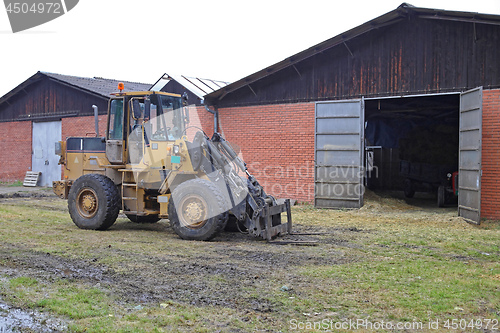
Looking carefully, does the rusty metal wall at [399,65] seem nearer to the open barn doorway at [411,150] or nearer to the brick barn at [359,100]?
the brick barn at [359,100]

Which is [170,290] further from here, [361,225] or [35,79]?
[35,79]

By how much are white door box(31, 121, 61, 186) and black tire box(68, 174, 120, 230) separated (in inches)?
548

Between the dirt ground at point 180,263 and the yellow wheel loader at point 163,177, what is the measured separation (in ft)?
1.39

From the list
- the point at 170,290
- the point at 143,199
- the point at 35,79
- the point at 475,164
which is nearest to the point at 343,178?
the point at 475,164

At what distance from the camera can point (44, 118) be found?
24.8 m

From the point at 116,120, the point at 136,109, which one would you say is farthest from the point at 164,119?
the point at 116,120

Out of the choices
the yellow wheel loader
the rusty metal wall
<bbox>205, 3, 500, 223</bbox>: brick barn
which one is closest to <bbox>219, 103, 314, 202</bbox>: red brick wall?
<bbox>205, 3, 500, 223</bbox>: brick barn

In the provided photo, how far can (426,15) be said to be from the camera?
13.7m

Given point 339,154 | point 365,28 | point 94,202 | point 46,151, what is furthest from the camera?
point 46,151

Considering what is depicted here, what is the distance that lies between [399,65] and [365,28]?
1537 mm

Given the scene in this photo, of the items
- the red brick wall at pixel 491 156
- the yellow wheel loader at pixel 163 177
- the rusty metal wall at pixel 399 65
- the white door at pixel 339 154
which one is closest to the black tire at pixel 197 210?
the yellow wheel loader at pixel 163 177

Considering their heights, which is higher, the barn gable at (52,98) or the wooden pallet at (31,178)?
the barn gable at (52,98)

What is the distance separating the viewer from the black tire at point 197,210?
9156 mm

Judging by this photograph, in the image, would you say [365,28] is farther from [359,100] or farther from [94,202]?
[94,202]
